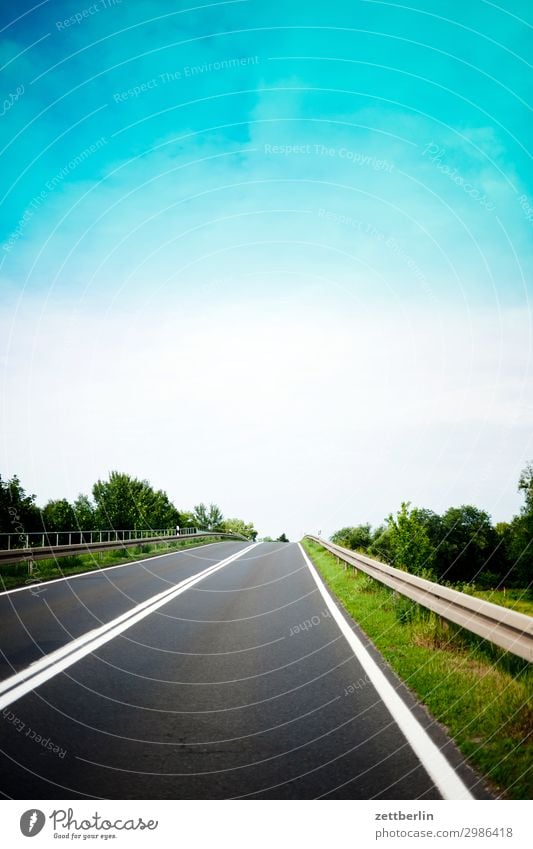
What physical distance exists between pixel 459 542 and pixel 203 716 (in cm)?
8144

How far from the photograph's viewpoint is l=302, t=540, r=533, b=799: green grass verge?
146 inches

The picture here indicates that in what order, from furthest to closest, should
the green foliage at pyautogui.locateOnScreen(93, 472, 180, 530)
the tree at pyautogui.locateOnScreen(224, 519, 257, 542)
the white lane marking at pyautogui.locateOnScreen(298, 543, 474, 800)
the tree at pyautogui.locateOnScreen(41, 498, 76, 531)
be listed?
the tree at pyautogui.locateOnScreen(224, 519, 257, 542) → the tree at pyautogui.locateOnScreen(41, 498, 76, 531) → the green foliage at pyautogui.locateOnScreen(93, 472, 180, 530) → the white lane marking at pyautogui.locateOnScreen(298, 543, 474, 800)

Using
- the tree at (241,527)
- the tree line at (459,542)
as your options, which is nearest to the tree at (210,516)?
the tree at (241,527)

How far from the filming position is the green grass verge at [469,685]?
12.2ft

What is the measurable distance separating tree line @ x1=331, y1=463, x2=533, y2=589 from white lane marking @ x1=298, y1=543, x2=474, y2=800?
5499mm

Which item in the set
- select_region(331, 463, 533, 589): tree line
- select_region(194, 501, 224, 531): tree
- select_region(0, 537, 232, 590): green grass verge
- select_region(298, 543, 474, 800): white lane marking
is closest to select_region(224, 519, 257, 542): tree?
select_region(194, 501, 224, 531): tree

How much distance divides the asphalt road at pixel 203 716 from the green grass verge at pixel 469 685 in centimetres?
18

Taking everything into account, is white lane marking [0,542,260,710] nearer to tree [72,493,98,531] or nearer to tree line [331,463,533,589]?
tree line [331,463,533,589]

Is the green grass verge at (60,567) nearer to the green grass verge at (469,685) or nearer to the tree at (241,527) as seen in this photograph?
the green grass verge at (469,685)

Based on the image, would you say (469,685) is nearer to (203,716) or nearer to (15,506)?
(203,716)

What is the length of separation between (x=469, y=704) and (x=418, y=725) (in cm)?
61

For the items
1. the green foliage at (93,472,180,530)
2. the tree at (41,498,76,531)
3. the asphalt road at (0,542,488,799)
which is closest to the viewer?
the asphalt road at (0,542,488,799)

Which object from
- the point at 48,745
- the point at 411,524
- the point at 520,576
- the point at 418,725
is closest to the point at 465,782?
the point at 418,725

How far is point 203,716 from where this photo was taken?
4.92m
